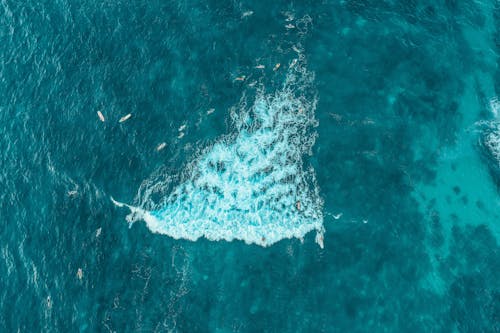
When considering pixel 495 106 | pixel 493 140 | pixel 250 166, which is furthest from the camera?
pixel 250 166

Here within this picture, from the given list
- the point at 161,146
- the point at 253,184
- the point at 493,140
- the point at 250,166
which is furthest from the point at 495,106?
the point at 161,146

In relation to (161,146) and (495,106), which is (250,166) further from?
(495,106)

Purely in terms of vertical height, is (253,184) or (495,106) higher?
(495,106)

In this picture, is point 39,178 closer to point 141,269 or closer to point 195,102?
point 141,269

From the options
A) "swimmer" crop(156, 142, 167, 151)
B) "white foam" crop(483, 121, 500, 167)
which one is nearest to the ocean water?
"white foam" crop(483, 121, 500, 167)

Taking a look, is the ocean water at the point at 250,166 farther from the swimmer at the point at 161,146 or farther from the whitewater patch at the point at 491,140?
the swimmer at the point at 161,146

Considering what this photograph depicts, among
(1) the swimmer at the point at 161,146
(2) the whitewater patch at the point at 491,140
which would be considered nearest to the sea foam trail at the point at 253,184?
(1) the swimmer at the point at 161,146

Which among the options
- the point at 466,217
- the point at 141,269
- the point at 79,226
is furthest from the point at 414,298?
the point at 79,226
